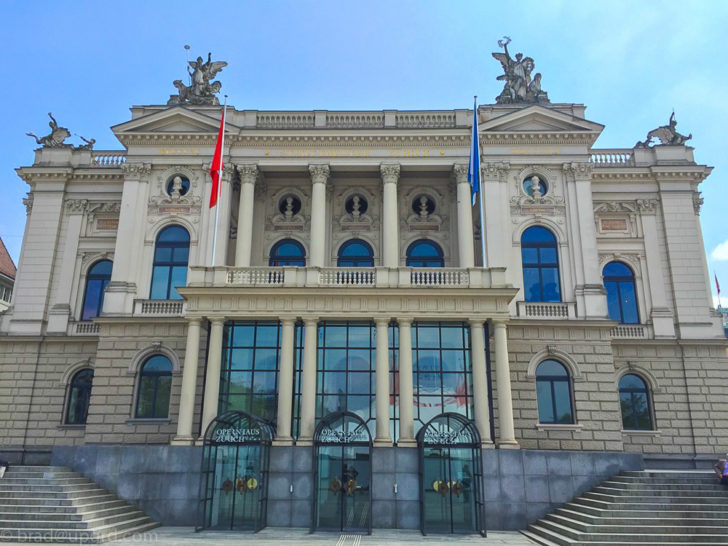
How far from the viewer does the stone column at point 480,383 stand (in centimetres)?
2710

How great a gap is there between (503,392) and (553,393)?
4383 mm

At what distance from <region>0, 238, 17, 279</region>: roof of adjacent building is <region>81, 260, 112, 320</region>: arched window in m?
15.9

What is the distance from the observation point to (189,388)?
2816cm

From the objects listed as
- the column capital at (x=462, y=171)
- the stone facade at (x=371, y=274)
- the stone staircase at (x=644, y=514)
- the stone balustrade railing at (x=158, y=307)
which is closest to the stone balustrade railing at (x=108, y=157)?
the stone facade at (x=371, y=274)

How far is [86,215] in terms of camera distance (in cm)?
3806

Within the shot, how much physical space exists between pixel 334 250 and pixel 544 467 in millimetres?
17117

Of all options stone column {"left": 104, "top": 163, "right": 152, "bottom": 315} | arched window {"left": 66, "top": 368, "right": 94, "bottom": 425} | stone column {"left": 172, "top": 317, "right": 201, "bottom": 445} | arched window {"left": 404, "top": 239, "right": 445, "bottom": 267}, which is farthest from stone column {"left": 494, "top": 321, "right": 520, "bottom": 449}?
arched window {"left": 66, "top": 368, "right": 94, "bottom": 425}

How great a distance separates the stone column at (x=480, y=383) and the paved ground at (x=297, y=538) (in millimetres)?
4335

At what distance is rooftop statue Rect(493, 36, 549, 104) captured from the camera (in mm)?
37250

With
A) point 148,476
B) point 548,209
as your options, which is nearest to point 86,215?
point 148,476

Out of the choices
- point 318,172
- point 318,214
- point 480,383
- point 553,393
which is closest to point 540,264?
point 553,393

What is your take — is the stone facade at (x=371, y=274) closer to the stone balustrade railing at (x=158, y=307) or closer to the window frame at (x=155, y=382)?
the stone balustrade railing at (x=158, y=307)

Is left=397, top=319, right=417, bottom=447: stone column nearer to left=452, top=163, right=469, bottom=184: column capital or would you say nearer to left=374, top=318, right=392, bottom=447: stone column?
left=374, top=318, right=392, bottom=447: stone column

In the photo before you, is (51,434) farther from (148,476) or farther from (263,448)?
(263,448)
